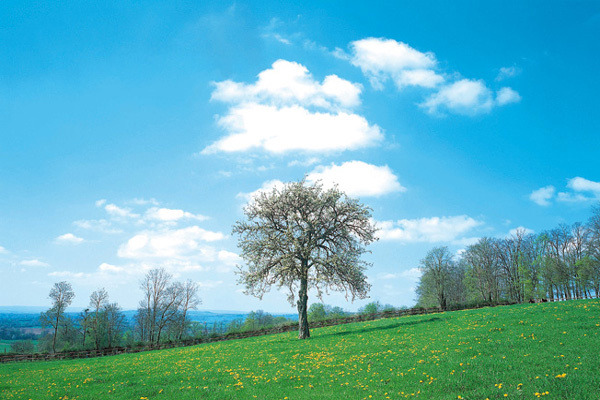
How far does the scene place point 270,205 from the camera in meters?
35.7

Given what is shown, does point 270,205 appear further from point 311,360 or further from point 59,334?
point 59,334

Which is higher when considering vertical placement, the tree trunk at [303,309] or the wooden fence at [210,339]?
the tree trunk at [303,309]

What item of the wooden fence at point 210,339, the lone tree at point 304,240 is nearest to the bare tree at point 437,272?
the wooden fence at point 210,339

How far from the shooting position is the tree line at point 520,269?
53.0 m

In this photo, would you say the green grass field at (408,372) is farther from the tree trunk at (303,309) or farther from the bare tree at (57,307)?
the bare tree at (57,307)

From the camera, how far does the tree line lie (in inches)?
2087

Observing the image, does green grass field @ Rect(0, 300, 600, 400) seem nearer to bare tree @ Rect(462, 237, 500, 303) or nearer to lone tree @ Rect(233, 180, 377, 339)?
lone tree @ Rect(233, 180, 377, 339)

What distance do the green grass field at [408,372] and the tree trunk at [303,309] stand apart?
8.57 metres

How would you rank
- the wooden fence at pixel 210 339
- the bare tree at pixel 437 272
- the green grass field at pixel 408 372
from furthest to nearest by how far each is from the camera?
the bare tree at pixel 437 272 → the wooden fence at pixel 210 339 → the green grass field at pixel 408 372

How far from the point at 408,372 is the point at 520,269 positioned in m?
59.6

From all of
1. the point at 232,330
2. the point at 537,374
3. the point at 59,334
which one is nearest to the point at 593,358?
the point at 537,374

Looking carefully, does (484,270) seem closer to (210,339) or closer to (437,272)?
(437,272)

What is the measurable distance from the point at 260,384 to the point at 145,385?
708 cm

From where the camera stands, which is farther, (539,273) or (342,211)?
(539,273)
